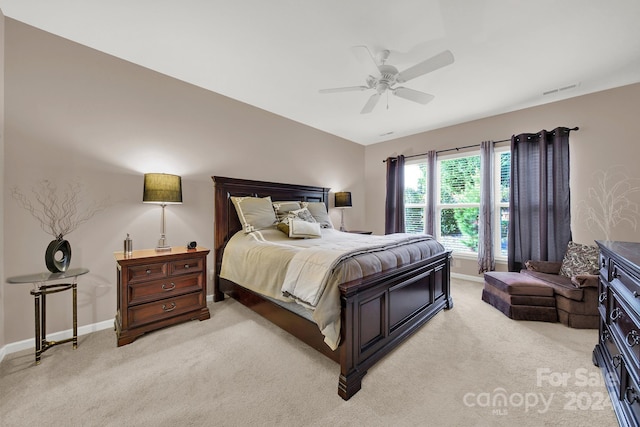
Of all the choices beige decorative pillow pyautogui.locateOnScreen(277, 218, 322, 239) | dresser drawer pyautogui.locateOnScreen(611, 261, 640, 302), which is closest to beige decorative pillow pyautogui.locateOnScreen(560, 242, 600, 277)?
dresser drawer pyautogui.locateOnScreen(611, 261, 640, 302)

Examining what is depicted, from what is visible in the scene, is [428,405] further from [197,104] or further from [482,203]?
[197,104]

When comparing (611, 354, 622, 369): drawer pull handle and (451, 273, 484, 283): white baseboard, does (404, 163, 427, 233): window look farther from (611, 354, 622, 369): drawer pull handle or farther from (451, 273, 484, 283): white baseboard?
(611, 354, 622, 369): drawer pull handle

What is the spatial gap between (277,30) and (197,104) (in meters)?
1.54

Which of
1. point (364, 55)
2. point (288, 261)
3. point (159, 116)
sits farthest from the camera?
point (159, 116)

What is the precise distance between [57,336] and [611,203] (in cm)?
630

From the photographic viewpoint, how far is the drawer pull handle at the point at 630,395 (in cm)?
115

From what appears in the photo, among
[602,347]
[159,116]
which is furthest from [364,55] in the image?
[602,347]

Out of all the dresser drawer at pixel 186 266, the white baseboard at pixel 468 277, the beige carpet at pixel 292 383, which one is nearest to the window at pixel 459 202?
the white baseboard at pixel 468 277

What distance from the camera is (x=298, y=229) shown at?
295 cm

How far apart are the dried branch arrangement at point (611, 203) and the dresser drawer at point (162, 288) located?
496cm

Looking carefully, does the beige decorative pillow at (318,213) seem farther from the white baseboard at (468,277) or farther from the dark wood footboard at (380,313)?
the white baseboard at (468,277)

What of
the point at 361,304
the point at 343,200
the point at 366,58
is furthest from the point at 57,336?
the point at 343,200

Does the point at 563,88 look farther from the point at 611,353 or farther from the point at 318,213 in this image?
the point at 318,213

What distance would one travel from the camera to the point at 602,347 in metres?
1.71
